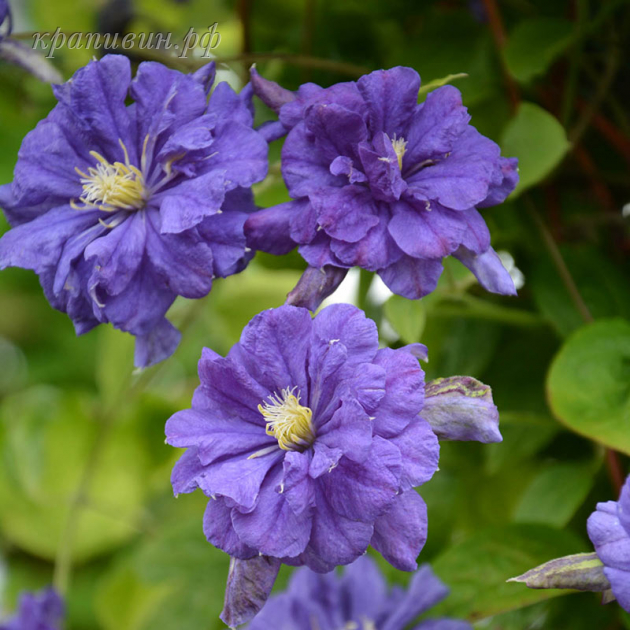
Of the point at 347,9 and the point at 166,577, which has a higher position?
the point at 347,9

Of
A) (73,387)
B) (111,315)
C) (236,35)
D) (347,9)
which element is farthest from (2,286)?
(111,315)

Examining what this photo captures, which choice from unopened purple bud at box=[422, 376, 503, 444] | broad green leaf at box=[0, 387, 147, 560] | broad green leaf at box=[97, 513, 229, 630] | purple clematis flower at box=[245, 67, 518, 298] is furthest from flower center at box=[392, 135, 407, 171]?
broad green leaf at box=[0, 387, 147, 560]

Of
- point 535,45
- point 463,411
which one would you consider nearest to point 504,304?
point 535,45

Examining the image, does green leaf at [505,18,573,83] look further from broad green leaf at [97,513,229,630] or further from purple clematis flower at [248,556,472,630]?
broad green leaf at [97,513,229,630]

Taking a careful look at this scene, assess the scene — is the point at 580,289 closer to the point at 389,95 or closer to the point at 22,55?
the point at 389,95

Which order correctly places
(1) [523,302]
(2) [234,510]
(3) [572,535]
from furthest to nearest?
(1) [523,302]
(3) [572,535]
(2) [234,510]

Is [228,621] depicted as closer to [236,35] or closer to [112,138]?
[112,138]

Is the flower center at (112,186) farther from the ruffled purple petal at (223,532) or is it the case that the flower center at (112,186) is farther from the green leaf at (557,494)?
the green leaf at (557,494)
